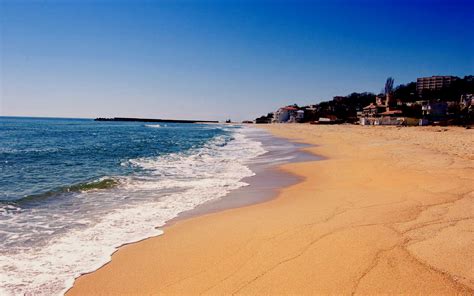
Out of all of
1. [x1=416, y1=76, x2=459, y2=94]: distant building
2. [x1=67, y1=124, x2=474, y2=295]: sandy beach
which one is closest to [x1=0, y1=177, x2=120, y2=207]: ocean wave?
[x1=67, y1=124, x2=474, y2=295]: sandy beach

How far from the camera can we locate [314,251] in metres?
4.81

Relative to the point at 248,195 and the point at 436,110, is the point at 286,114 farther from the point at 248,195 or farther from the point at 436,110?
the point at 248,195

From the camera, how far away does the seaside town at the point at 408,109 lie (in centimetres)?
7056

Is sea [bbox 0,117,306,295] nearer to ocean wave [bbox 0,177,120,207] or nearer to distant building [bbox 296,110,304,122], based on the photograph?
ocean wave [bbox 0,177,120,207]

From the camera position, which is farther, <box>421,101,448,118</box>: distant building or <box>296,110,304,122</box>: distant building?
<box>296,110,304,122</box>: distant building

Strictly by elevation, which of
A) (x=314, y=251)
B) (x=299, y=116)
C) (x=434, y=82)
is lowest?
(x=314, y=251)

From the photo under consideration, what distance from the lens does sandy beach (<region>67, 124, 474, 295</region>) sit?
3912 mm

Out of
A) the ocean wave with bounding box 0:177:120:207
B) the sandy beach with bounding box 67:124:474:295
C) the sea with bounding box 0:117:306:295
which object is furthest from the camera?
the ocean wave with bounding box 0:177:120:207

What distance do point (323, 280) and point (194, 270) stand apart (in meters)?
1.72

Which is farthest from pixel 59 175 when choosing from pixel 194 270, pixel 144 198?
pixel 194 270

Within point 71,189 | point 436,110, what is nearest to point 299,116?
point 436,110

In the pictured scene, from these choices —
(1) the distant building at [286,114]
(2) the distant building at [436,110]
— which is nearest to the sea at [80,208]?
(2) the distant building at [436,110]

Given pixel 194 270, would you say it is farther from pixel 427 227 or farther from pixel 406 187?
pixel 406 187

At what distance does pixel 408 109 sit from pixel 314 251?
9370 cm
